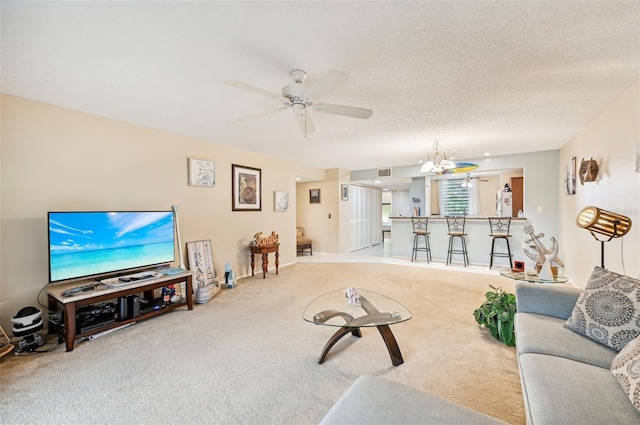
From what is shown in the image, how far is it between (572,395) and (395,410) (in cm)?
76

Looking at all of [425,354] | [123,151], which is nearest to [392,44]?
[425,354]

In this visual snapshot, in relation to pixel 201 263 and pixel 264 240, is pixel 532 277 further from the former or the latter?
pixel 201 263

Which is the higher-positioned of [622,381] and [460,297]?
[622,381]

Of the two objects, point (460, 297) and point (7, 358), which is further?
point (460, 297)

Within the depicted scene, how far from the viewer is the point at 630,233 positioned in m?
2.43

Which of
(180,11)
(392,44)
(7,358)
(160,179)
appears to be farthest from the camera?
(160,179)

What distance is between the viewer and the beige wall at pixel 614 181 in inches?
92.6

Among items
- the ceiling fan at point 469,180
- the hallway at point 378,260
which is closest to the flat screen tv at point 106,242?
the hallway at point 378,260

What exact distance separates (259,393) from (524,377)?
1.54 meters

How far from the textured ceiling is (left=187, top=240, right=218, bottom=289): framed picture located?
176cm

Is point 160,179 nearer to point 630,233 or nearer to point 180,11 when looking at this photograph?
point 180,11

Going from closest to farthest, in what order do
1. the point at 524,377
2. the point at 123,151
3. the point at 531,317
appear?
the point at 524,377
the point at 531,317
the point at 123,151

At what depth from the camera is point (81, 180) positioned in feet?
9.65

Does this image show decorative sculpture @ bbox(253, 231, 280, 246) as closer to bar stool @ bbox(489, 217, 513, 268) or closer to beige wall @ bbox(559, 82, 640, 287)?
bar stool @ bbox(489, 217, 513, 268)
